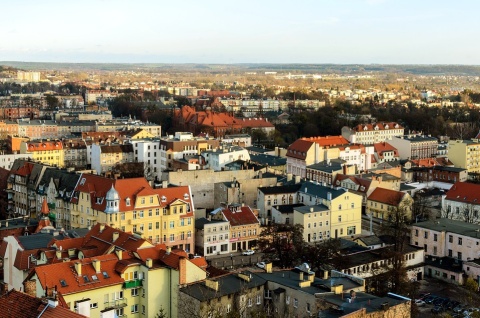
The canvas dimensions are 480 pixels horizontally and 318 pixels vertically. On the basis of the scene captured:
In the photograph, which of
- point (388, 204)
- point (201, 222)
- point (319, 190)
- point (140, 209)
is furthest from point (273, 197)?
point (140, 209)

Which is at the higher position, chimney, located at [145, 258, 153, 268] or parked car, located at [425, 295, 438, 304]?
chimney, located at [145, 258, 153, 268]

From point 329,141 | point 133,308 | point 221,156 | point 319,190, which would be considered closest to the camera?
point 133,308

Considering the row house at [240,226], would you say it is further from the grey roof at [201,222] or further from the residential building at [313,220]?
the residential building at [313,220]

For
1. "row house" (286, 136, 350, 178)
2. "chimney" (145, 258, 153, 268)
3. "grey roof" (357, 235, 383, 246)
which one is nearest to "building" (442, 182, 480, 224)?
"grey roof" (357, 235, 383, 246)

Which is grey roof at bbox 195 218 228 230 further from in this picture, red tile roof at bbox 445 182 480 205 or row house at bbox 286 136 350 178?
row house at bbox 286 136 350 178

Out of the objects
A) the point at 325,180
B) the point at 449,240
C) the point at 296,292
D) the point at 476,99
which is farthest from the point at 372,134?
the point at 476,99

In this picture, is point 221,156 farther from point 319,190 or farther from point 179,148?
point 319,190
